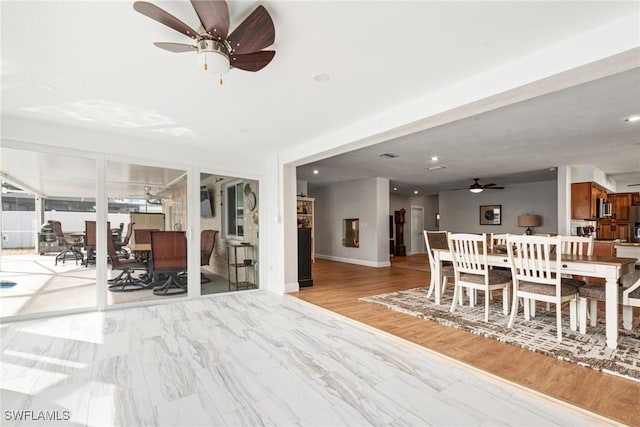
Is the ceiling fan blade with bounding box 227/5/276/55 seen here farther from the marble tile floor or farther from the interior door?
the interior door

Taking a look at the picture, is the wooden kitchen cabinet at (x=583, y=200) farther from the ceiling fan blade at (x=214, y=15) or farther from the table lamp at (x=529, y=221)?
the ceiling fan blade at (x=214, y=15)

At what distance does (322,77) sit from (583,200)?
6.83 metres

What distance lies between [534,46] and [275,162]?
4010 mm

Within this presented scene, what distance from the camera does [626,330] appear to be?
3.15 m

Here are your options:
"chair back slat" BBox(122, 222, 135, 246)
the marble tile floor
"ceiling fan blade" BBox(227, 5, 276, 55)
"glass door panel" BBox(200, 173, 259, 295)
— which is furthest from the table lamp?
"chair back slat" BBox(122, 222, 135, 246)

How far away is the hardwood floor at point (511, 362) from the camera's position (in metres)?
1.98

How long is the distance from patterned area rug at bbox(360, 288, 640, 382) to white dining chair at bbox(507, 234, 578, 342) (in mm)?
166

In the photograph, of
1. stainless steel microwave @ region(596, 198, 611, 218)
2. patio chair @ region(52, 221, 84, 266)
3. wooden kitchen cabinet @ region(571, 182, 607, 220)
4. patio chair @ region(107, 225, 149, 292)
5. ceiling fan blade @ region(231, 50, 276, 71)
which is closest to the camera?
ceiling fan blade @ region(231, 50, 276, 71)

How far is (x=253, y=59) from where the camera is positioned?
6.70 feet

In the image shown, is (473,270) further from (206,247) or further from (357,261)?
(357,261)

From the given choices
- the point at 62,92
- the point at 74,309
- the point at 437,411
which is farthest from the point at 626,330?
the point at 74,309

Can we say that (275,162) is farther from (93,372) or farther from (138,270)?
(93,372)

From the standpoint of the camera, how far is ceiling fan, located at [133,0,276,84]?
1.59 meters

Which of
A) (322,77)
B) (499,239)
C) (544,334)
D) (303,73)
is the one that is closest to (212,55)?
(303,73)
